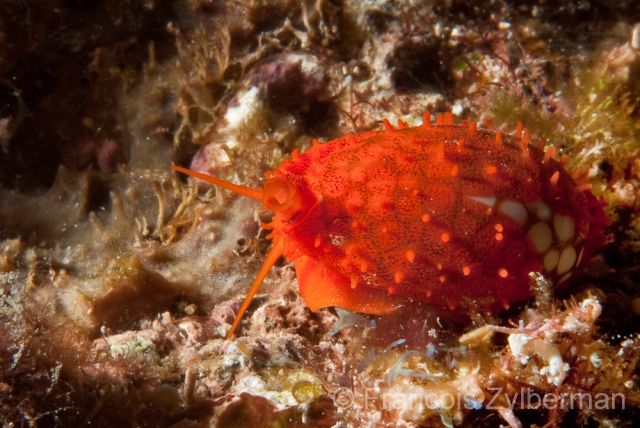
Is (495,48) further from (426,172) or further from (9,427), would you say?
(9,427)

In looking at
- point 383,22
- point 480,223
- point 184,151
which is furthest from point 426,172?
point 184,151

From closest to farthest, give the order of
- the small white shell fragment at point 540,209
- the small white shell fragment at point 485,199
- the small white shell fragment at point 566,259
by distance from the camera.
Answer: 1. the small white shell fragment at point 485,199
2. the small white shell fragment at point 540,209
3. the small white shell fragment at point 566,259

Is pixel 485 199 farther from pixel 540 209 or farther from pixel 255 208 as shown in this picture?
pixel 255 208

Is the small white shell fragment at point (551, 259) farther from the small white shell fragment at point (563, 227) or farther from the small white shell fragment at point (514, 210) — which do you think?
the small white shell fragment at point (514, 210)

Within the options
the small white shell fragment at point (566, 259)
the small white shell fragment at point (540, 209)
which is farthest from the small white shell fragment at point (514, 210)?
the small white shell fragment at point (566, 259)

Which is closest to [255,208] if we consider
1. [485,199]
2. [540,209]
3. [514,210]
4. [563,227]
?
[485,199]
